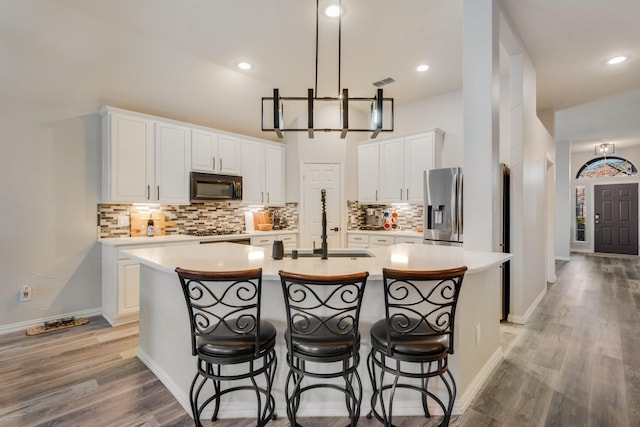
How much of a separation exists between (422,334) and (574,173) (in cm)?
1077

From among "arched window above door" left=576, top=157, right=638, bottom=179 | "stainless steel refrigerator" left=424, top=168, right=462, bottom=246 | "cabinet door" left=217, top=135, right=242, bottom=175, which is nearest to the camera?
"stainless steel refrigerator" left=424, top=168, right=462, bottom=246

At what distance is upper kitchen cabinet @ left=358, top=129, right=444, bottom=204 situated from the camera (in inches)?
186

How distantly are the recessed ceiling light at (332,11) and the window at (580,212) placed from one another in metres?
10.1

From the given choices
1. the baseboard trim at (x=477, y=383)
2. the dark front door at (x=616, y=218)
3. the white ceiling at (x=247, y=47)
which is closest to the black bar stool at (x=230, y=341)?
the baseboard trim at (x=477, y=383)

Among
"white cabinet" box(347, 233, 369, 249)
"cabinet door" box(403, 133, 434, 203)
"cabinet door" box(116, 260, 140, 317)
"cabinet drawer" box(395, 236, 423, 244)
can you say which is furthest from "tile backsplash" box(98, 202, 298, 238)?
"cabinet door" box(403, 133, 434, 203)

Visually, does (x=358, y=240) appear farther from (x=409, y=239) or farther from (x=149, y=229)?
(x=149, y=229)

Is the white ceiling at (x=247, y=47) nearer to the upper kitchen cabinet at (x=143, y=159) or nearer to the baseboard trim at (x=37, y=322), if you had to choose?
the upper kitchen cabinet at (x=143, y=159)

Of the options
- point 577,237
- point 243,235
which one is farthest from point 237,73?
point 577,237

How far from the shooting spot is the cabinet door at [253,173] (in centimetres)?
499

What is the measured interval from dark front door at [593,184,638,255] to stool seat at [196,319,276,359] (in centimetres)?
1114

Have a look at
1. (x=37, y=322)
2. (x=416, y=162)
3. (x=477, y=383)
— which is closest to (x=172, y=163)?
(x=37, y=322)

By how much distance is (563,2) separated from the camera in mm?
2746

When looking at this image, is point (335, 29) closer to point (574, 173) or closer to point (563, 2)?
point (563, 2)

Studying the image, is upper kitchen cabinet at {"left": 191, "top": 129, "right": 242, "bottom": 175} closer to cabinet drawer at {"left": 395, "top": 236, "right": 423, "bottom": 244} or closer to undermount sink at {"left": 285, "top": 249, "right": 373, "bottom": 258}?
undermount sink at {"left": 285, "top": 249, "right": 373, "bottom": 258}
